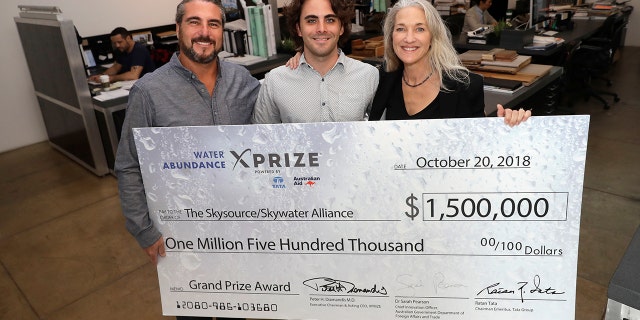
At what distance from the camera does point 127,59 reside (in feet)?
14.8

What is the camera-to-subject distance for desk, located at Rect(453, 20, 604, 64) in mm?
4289

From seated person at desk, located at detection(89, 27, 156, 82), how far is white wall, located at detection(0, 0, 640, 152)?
104 centimetres

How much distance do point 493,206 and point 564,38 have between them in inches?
176

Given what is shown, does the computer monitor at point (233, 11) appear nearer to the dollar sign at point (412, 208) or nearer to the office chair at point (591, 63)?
the office chair at point (591, 63)

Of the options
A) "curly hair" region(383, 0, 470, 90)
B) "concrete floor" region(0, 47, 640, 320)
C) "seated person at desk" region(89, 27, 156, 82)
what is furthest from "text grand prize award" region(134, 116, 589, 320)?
"seated person at desk" region(89, 27, 156, 82)

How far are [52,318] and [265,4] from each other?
272 centimetres

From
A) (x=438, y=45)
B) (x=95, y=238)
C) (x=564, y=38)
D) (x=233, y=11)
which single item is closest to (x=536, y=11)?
(x=564, y=38)

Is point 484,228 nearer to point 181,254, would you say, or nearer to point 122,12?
point 181,254

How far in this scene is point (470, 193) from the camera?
4.00 ft

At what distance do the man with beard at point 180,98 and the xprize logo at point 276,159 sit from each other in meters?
0.34

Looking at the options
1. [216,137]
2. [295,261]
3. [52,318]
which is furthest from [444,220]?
[52,318]

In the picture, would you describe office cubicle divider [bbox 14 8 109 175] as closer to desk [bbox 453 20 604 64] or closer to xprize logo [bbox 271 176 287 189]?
xprize logo [bbox 271 176 287 189]

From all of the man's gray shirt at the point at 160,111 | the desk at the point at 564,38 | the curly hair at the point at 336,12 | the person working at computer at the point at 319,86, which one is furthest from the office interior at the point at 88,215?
the curly hair at the point at 336,12
